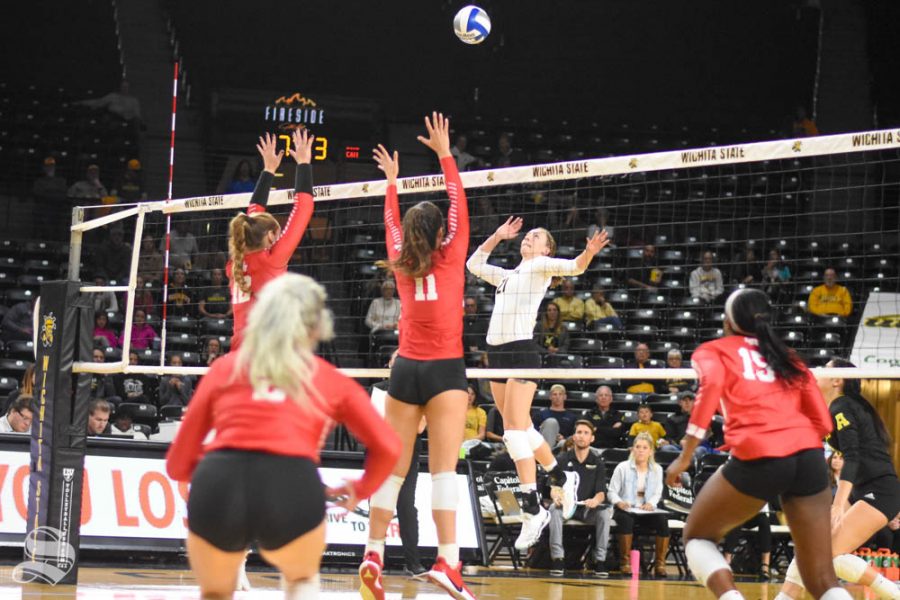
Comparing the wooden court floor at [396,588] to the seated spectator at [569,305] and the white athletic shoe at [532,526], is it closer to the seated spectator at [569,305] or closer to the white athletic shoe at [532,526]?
the white athletic shoe at [532,526]

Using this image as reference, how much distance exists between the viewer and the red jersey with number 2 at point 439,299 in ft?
21.0

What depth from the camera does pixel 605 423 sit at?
1454cm

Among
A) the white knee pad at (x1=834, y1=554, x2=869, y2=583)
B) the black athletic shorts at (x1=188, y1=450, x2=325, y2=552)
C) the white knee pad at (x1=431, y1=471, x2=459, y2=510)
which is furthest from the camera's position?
the white knee pad at (x1=834, y1=554, x2=869, y2=583)

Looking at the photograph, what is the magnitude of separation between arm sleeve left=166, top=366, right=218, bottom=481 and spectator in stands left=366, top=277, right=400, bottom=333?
11279 mm

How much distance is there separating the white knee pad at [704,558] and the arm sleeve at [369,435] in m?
1.94

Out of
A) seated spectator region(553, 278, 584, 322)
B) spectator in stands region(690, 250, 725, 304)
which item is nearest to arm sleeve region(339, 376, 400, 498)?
seated spectator region(553, 278, 584, 322)

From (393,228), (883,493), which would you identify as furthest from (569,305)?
(393,228)

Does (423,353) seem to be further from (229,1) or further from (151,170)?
(229,1)

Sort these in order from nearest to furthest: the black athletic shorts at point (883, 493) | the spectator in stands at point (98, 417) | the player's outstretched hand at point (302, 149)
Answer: the player's outstretched hand at point (302, 149)
the black athletic shorts at point (883, 493)
the spectator in stands at point (98, 417)

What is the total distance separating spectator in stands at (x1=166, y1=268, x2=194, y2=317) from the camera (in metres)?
15.3

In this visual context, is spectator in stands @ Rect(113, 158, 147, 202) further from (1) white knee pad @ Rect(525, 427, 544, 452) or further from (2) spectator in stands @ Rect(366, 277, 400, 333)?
(1) white knee pad @ Rect(525, 427, 544, 452)

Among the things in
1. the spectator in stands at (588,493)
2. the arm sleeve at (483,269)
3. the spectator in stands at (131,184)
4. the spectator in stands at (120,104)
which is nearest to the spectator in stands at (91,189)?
the spectator in stands at (131,184)

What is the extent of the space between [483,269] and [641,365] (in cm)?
709

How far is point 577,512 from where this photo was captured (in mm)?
12758
